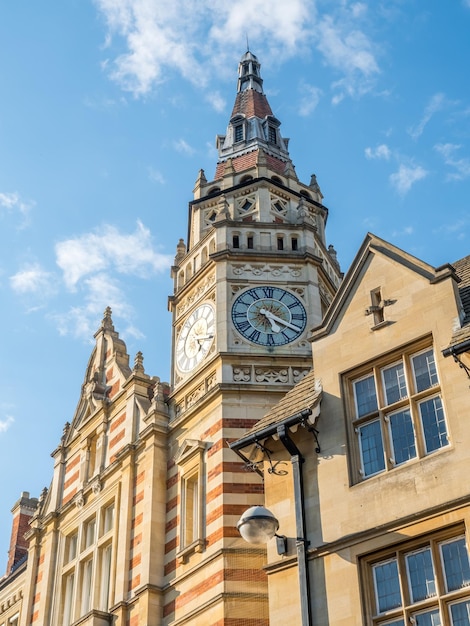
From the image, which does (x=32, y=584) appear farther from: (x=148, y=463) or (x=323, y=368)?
(x=323, y=368)

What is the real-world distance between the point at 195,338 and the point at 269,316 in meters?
2.35

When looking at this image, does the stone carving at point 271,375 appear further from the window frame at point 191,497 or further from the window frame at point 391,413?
the window frame at point 391,413

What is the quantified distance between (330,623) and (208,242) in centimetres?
1657

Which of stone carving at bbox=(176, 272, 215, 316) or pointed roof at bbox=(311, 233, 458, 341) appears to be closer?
pointed roof at bbox=(311, 233, 458, 341)

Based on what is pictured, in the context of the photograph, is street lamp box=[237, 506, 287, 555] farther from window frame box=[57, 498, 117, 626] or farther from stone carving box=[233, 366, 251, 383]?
window frame box=[57, 498, 117, 626]

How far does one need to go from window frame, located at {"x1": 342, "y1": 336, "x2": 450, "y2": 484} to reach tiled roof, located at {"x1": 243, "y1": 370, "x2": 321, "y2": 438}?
2.10 ft

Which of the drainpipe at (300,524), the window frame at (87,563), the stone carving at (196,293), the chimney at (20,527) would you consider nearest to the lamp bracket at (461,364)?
the drainpipe at (300,524)

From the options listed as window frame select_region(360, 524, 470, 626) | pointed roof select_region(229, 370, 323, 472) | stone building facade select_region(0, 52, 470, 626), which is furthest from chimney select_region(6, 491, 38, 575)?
window frame select_region(360, 524, 470, 626)

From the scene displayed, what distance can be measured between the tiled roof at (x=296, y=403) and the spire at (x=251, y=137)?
49.8 feet

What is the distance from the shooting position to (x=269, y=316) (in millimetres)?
27750

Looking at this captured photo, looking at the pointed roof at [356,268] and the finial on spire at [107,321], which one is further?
the finial on spire at [107,321]

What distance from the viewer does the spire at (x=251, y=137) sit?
1400 inches

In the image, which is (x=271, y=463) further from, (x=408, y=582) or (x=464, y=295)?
(x=464, y=295)

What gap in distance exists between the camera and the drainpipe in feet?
53.6
